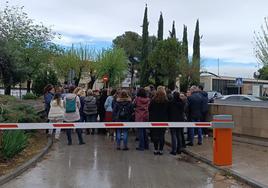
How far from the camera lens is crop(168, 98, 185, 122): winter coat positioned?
43.0 feet

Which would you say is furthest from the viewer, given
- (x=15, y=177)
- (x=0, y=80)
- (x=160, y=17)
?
(x=160, y=17)

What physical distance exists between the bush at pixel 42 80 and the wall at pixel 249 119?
1055 inches

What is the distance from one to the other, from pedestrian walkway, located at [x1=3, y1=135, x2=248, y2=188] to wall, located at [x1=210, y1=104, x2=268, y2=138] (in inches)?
124

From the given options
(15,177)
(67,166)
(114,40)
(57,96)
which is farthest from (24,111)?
(114,40)

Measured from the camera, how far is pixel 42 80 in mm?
41812

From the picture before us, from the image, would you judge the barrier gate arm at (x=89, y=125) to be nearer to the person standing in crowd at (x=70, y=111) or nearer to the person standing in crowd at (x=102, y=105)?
the person standing in crowd at (x=70, y=111)

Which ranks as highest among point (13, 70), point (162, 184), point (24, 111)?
point (13, 70)

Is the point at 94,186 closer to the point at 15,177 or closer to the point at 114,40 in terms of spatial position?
the point at 15,177

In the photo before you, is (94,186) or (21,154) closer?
(94,186)

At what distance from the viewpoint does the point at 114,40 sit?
91.6 m

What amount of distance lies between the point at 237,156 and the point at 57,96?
6125 mm

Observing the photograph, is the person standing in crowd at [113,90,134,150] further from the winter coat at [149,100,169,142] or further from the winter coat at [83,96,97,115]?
the winter coat at [83,96,97,115]

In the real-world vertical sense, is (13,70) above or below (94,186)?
above

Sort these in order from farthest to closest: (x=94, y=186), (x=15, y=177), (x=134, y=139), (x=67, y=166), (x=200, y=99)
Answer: (x=134, y=139) → (x=200, y=99) → (x=67, y=166) → (x=15, y=177) → (x=94, y=186)
